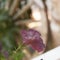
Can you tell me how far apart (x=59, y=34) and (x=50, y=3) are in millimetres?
210

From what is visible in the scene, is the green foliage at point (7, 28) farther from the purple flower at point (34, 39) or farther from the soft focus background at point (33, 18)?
the purple flower at point (34, 39)

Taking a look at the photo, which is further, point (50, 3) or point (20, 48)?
point (50, 3)

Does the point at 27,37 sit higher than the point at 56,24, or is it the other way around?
the point at 27,37

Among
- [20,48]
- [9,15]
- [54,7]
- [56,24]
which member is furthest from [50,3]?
[20,48]

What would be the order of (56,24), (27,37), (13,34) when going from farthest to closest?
1. (56,24)
2. (13,34)
3. (27,37)

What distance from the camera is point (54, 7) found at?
1147 mm

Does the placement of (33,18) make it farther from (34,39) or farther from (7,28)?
(34,39)

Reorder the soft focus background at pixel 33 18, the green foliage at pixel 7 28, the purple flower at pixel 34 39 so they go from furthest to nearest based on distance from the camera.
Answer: the soft focus background at pixel 33 18, the green foliage at pixel 7 28, the purple flower at pixel 34 39

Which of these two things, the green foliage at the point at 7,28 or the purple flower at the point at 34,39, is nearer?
the purple flower at the point at 34,39

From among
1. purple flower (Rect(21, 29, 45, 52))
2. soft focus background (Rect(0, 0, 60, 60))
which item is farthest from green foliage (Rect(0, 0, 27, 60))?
purple flower (Rect(21, 29, 45, 52))

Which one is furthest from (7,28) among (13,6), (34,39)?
(34,39)

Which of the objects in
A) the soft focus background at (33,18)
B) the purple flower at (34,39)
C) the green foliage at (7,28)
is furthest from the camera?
the soft focus background at (33,18)

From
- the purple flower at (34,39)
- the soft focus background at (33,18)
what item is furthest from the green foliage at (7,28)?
the purple flower at (34,39)

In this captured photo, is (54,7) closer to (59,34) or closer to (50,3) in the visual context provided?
(50,3)
